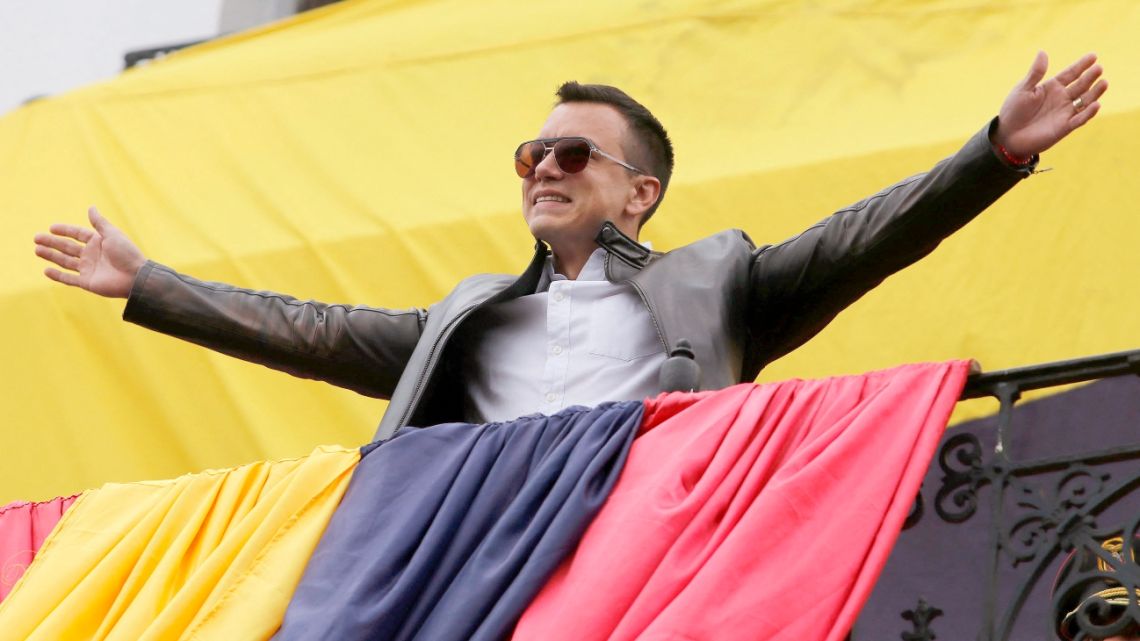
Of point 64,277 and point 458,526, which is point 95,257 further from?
point 458,526

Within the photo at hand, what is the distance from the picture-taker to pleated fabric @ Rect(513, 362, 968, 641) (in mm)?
3869

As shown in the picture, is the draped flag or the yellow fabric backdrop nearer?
the draped flag

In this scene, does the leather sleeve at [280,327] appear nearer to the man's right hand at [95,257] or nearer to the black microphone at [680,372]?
the man's right hand at [95,257]

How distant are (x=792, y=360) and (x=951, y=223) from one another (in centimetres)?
235

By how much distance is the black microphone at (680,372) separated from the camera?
15.5ft

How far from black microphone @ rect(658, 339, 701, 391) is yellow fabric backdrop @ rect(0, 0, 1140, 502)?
2207 millimetres

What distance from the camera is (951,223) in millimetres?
4754

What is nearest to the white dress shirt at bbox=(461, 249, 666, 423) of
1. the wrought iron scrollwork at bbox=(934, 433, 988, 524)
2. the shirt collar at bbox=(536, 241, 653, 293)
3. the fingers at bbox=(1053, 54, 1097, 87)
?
the shirt collar at bbox=(536, 241, 653, 293)

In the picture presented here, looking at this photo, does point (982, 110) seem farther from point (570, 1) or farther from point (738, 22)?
point (570, 1)

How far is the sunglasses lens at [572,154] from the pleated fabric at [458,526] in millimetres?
910

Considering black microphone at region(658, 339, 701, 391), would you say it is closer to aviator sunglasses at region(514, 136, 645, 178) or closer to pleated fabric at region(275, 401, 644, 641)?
pleated fabric at region(275, 401, 644, 641)

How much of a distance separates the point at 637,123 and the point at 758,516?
1.76m

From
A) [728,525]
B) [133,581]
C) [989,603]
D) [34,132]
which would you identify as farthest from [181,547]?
[34,132]

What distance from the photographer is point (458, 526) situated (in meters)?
4.39
